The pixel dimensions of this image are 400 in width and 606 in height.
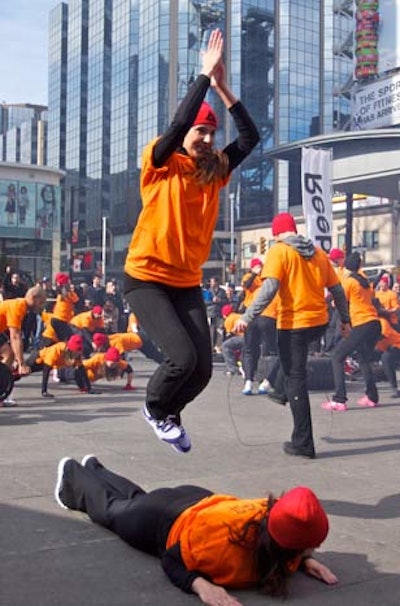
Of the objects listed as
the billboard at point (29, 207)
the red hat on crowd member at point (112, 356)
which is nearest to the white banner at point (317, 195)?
the red hat on crowd member at point (112, 356)

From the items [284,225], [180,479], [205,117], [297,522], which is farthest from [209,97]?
[297,522]

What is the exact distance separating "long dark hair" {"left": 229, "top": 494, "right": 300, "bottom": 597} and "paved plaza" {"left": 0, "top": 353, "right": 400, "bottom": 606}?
6cm

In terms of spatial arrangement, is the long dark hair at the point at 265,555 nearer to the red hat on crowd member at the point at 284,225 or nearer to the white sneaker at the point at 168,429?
the white sneaker at the point at 168,429

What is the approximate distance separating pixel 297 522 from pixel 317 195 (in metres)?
11.1

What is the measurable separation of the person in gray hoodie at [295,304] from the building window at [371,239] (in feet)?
145

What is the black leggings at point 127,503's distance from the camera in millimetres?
3662

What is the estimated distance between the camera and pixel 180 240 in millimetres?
4250

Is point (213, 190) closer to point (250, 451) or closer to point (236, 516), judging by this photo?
point (236, 516)

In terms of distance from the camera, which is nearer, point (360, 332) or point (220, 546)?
point (220, 546)

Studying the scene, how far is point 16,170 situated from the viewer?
5341 centimetres

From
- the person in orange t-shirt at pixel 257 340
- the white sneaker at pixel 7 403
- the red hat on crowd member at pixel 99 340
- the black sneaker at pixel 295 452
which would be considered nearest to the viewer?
the black sneaker at pixel 295 452

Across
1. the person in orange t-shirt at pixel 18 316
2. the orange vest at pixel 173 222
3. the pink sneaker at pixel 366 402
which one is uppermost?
the orange vest at pixel 173 222

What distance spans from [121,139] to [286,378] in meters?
88.8

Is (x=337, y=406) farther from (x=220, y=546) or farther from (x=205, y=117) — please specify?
(x=220, y=546)
